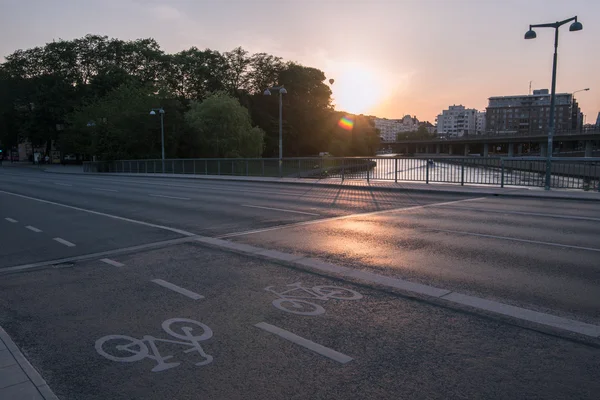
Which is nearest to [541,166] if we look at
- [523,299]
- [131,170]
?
[523,299]

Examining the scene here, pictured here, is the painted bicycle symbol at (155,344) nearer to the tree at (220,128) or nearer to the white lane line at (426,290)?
the white lane line at (426,290)

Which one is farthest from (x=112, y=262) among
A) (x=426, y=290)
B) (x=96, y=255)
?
(x=426, y=290)

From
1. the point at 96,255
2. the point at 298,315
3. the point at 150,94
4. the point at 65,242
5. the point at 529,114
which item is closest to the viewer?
the point at 298,315

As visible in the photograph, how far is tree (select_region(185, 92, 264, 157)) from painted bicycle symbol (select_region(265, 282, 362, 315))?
52282 millimetres

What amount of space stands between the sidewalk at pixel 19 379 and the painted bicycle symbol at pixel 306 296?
2477mm

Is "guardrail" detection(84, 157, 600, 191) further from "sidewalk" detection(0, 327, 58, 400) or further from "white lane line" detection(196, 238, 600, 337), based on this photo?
"sidewalk" detection(0, 327, 58, 400)

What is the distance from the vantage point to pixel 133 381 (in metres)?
3.62

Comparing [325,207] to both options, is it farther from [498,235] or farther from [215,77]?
[215,77]

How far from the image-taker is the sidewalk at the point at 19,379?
3379 mm

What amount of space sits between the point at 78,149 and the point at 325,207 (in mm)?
63237

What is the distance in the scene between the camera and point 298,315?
16.3ft

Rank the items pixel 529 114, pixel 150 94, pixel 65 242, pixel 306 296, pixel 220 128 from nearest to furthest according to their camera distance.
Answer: pixel 306 296
pixel 65 242
pixel 220 128
pixel 150 94
pixel 529 114

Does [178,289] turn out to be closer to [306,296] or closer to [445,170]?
[306,296]

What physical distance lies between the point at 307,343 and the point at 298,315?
74 cm
